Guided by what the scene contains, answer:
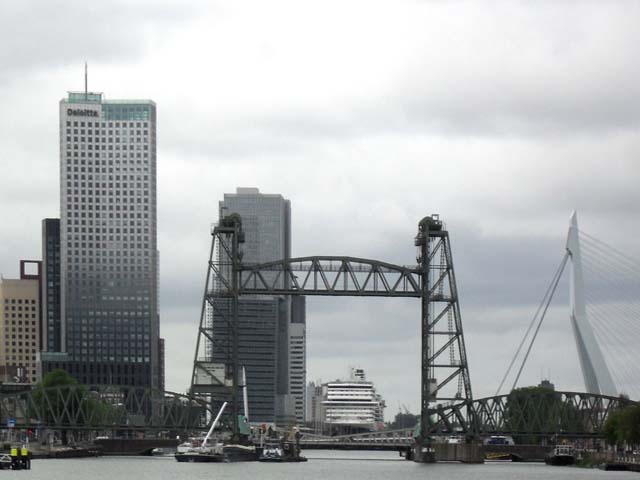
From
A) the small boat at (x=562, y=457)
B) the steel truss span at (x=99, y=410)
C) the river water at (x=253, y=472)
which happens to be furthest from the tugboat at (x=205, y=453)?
the small boat at (x=562, y=457)

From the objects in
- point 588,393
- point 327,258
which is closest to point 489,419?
point 588,393

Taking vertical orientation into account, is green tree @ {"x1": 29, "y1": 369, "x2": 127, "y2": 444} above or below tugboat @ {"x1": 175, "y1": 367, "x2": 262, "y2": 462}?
above

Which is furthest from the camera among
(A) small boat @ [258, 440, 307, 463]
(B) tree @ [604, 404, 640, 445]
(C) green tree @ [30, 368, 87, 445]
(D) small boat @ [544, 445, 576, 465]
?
(C) green tree @ [30, 368, 87, 445]

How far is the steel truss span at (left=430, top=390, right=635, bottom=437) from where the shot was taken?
138 metres

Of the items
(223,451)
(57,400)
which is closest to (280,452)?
(223,451)

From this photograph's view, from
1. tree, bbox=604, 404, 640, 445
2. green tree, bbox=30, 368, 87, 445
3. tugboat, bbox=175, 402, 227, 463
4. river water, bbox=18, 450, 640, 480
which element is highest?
green tree, bbox=30, 368, 87, 445

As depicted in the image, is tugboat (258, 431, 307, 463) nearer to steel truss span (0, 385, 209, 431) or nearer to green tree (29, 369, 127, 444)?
steel truss span (0, 385, 209, 431)

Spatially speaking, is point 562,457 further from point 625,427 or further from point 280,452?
point 280,452

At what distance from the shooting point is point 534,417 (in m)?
151

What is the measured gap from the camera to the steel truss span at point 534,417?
13762 cm

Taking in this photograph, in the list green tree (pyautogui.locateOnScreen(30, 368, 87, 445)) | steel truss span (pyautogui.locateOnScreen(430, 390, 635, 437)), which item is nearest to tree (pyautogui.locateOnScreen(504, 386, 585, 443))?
steel truss span (pyautogui.locateOnScreen(430, 390, 635, 437))

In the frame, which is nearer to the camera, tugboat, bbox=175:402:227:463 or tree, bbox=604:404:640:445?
tree, bbox=604:404:640:445

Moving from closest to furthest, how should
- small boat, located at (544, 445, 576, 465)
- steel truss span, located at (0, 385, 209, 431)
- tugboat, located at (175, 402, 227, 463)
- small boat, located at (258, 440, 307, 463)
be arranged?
tugboat, located at (175, 402, 227, 463), steel truss span, located at (0, 385, 209, 431), small boat, located at (258, 440, 307, 463), small boat, located at (544, 445, 576, 465)

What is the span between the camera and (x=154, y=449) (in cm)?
17838
